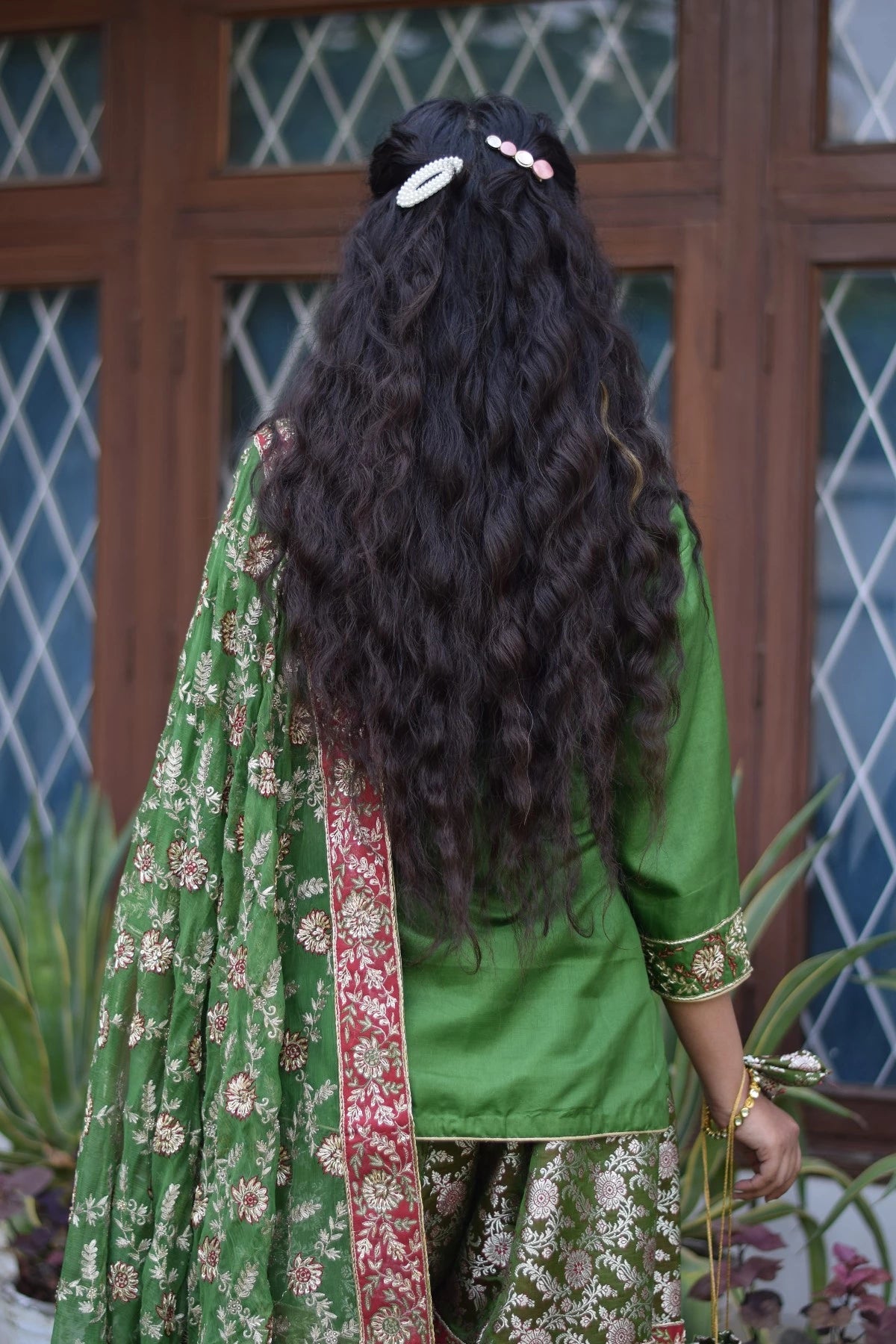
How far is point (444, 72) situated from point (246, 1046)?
2.07m

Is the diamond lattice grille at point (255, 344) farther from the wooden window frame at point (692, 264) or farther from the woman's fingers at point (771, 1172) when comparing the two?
the woman's fingers at point (771, 1172)

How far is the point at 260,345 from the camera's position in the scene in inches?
112

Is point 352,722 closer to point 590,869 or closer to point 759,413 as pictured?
point 590,869

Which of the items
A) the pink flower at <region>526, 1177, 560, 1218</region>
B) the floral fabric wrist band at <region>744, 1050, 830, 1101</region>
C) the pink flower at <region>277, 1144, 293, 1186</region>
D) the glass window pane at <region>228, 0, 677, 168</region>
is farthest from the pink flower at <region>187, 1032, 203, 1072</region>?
the glass window pane at <region>228, 0, 677, 168</region>

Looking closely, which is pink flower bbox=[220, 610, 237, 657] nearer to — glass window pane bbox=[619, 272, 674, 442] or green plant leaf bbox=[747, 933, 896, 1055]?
green plant leaf bbox=[747, 933, 896, 1055]

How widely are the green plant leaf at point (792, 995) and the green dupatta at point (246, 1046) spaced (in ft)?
3.60

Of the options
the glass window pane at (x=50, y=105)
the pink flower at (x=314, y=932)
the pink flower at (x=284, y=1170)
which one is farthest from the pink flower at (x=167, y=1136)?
the glass window pane at (x=50, y=105)

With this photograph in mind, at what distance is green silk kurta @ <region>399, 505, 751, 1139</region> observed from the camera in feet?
4.14

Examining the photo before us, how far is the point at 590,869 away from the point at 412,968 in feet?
0.62

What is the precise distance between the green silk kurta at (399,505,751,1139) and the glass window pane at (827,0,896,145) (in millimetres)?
1561

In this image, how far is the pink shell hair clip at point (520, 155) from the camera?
126 centimetres

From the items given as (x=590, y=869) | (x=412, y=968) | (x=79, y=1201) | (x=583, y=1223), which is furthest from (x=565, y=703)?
(x=79, y=1201)

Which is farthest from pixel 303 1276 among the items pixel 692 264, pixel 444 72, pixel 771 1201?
pixel 444 72

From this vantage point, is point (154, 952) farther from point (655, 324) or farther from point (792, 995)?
point (655, 324)
